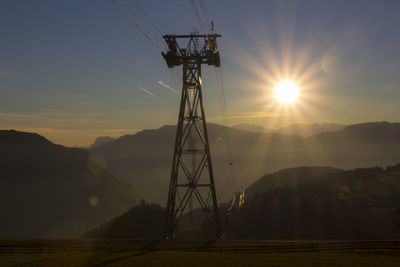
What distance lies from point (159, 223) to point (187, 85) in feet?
224

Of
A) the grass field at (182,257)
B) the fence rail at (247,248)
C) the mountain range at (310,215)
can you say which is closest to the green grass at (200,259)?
the grass field at (182,257)

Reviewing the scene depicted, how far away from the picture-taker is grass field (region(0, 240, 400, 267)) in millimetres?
27125

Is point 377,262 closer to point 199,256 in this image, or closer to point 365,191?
point 199,256

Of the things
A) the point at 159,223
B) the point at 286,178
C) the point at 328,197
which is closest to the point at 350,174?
the point at 328,197

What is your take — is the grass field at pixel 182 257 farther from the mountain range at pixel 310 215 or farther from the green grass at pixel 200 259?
the mountain range at pixel 310 215

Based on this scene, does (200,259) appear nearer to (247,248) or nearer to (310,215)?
(247,248)

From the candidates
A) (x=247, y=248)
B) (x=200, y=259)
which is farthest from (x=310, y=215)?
(x=200, y=259)

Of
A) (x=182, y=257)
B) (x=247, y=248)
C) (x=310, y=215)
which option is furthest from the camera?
(x=310, y=215)

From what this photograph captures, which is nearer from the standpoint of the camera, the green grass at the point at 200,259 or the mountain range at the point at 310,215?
the green grass at the point at 200,259

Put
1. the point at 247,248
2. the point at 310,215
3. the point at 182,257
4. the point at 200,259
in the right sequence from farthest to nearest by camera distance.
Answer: the point at 310,215 < the point at 247,248 < the point at 182,257 < the point at 200,259

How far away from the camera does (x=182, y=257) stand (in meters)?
29.4

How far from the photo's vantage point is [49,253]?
3434 cm

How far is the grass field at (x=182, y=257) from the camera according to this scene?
27.1 m

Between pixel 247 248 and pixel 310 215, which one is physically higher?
pixel 310 215
